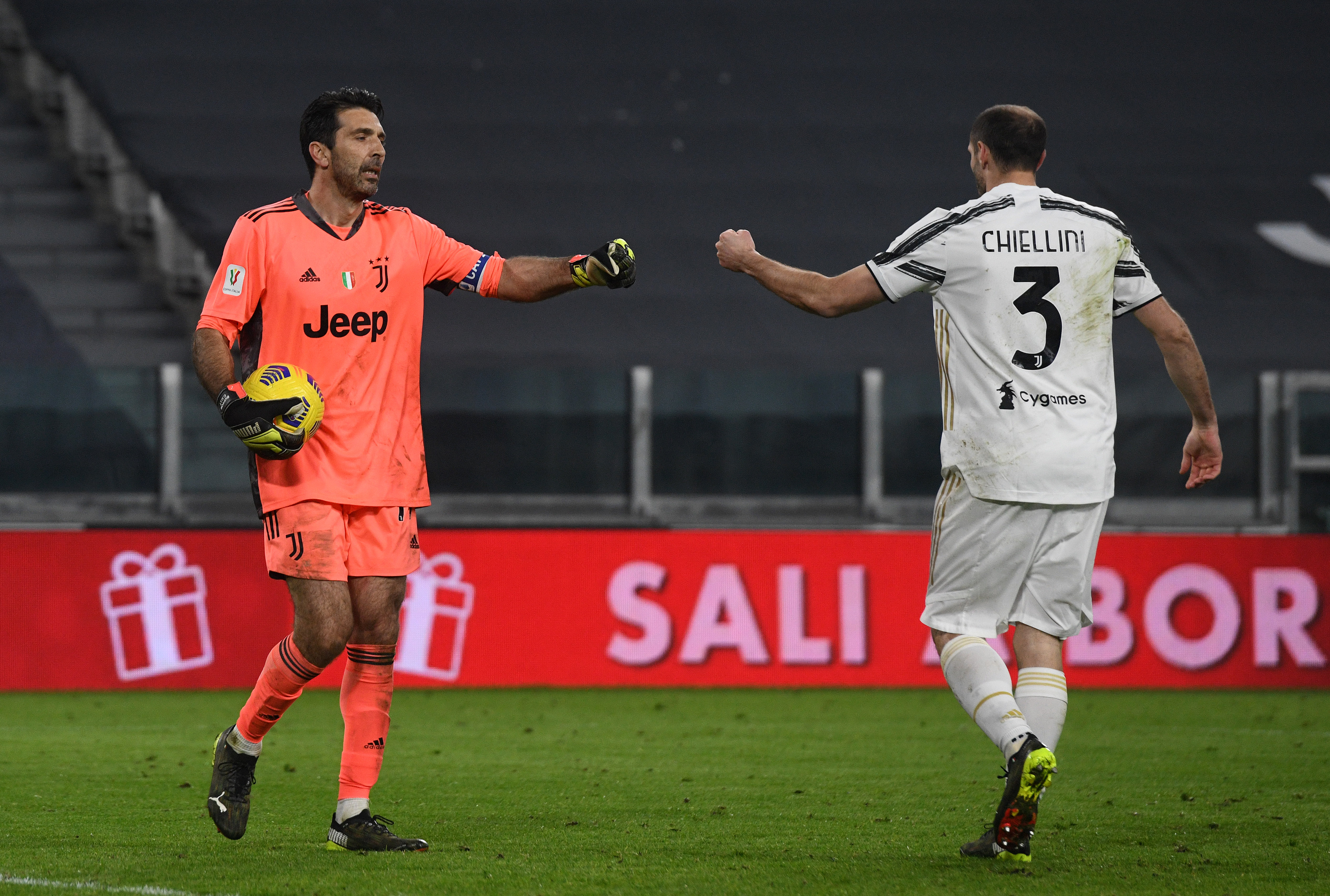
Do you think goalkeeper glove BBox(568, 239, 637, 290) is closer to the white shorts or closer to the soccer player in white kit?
the soccer player in white kit

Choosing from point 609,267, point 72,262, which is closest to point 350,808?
point 609,267

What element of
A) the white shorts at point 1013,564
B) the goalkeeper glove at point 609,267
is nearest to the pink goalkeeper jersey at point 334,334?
the goalkeeper glove at point 609,267

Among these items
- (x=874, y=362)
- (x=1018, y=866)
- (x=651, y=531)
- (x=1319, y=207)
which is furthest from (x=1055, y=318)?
(x=1319, y=207)

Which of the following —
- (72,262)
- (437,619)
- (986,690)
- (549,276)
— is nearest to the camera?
(986,690)

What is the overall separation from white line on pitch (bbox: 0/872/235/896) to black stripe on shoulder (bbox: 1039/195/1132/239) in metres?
2.46

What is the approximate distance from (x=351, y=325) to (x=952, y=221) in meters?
1.52

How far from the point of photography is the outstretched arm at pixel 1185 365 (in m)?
4.21

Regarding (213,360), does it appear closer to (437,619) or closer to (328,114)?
(328,114)

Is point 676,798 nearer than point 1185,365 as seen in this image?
No

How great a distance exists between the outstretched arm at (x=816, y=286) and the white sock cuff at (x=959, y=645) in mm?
846

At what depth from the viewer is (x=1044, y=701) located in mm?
4074

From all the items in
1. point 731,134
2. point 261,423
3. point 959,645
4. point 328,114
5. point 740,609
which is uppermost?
point 731,134

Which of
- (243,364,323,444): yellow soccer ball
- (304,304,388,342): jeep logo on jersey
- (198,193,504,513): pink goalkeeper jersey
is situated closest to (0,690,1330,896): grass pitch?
(198,193,504,513): pink goalkeeper jersey

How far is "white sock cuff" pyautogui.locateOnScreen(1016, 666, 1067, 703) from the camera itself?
4.09 metres
